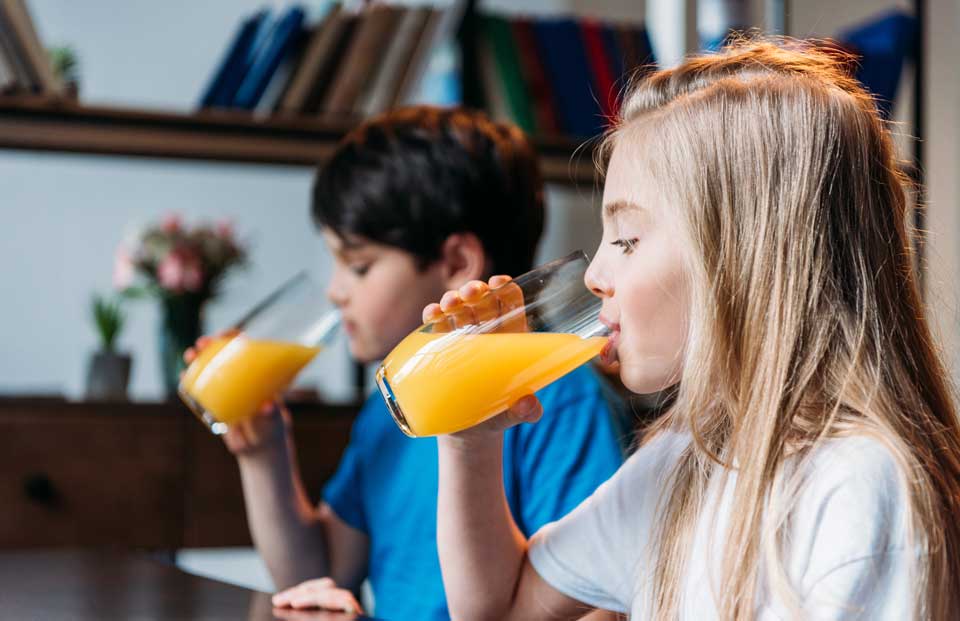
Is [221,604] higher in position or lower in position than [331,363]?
higher

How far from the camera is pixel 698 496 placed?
2.48 ft

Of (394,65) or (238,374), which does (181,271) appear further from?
(238,374)

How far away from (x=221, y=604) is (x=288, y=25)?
142 cm

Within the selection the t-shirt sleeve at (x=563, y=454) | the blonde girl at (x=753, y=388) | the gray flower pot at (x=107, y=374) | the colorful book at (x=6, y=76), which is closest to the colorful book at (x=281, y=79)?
the colorful book at (x=6, y=76)

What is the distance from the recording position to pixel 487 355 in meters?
0.77

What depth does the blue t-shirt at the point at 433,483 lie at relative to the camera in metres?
1.08

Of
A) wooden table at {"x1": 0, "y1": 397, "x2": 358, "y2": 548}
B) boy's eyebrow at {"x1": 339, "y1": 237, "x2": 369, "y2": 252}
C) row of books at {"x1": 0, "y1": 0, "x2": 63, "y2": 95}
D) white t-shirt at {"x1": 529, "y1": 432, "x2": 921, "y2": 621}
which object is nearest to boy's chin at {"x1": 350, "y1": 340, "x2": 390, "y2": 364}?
boy's eyebrow at {"x1": 339, "y1": 237, "x2": 369, "y2": 252}

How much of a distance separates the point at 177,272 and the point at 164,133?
10.8 inches

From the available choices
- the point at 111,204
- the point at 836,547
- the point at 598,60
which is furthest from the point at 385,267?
the point at 111,204

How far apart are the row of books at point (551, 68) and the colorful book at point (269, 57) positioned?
37 centimetres

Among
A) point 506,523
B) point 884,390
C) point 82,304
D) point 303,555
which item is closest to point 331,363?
point 82,304

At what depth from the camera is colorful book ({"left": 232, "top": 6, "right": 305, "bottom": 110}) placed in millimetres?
1994

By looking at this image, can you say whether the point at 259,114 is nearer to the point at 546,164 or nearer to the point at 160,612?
the point at 546,164

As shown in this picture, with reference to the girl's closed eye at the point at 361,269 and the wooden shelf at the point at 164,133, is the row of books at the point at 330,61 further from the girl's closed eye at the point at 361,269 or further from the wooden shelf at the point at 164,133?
the girl's closed eye at the point at 361,269
